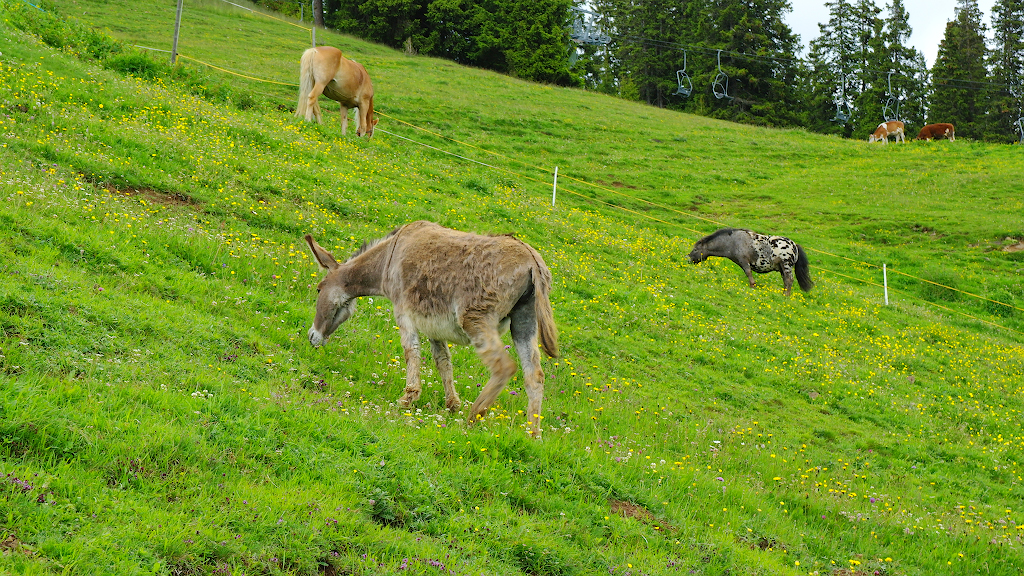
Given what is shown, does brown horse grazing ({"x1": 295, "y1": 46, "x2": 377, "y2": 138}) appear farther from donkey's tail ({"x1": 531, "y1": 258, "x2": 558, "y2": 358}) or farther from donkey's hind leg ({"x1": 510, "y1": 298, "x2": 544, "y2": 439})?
donkey's tail ({"x1": 531, "y1": 258, "x2": 558, "y2": 358})

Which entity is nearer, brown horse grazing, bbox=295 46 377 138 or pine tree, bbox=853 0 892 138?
brown horse grazing, bbox=295 46 377 138

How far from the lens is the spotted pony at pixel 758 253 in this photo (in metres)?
22.2

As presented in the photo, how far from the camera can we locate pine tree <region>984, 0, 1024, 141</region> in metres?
72.6

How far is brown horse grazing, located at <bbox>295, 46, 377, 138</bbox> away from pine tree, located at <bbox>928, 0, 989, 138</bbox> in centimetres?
6928

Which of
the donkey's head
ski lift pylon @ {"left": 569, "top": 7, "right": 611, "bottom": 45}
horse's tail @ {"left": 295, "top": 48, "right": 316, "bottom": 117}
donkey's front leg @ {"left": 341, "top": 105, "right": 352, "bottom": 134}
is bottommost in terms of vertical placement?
the donkey's head

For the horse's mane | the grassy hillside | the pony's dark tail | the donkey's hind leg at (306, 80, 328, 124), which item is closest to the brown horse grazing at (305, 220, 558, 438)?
the grassy hillside

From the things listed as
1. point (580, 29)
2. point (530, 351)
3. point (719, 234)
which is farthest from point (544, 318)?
point (580, 29)

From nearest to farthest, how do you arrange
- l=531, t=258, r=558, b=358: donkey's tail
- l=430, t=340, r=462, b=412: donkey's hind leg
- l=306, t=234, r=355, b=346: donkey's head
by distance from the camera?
l=531, t=258, r=558, b=358: donkey's tail
l=430, t=340, r=462, b=412: donkey's hind leg
l=306, t=234, r=355, b=346: donkey's head

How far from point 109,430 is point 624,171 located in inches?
1293

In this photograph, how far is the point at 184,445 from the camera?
202 inches

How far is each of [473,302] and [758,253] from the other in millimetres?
17069

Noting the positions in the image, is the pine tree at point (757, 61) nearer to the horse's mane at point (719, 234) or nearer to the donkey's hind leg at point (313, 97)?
the horse's mane at point (719, 234)

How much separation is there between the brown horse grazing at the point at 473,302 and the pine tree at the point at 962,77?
79.9 m

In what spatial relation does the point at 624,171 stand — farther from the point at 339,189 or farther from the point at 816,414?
the point at 816,414
